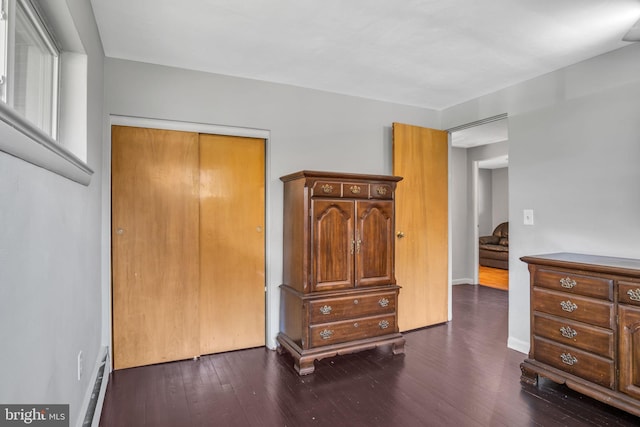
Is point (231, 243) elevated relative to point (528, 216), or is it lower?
lower

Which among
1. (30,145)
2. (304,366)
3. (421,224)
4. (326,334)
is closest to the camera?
(30,145)

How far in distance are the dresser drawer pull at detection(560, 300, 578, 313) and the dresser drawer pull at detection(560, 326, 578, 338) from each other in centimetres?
12

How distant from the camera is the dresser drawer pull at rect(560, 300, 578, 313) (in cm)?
229

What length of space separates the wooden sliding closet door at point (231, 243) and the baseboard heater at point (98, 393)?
746mm

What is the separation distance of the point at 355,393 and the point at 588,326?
1.52m

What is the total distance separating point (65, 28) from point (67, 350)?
1427 millimetres

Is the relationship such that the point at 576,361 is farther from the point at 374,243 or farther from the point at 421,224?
the point at 421,224

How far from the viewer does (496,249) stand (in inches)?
289

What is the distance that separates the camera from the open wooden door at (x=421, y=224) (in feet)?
12.1

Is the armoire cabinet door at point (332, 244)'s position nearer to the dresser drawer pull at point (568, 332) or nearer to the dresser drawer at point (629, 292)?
the dresser drawer pull at point (568, 332)

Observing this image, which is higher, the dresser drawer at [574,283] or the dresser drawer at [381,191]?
the dresser drawer at [381,191]

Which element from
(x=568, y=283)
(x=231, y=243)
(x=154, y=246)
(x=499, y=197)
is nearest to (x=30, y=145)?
(x=154, y=246)

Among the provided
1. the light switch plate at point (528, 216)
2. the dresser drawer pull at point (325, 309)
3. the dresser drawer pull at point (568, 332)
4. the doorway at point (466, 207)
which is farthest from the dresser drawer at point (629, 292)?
the doorway at point (466, 207)

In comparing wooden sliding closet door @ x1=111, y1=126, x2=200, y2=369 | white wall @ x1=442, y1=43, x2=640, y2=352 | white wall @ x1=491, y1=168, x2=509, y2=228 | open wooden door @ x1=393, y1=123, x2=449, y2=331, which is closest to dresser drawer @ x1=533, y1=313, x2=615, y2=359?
white wall @ x1=442, y1=43, x2=640, y2=352
